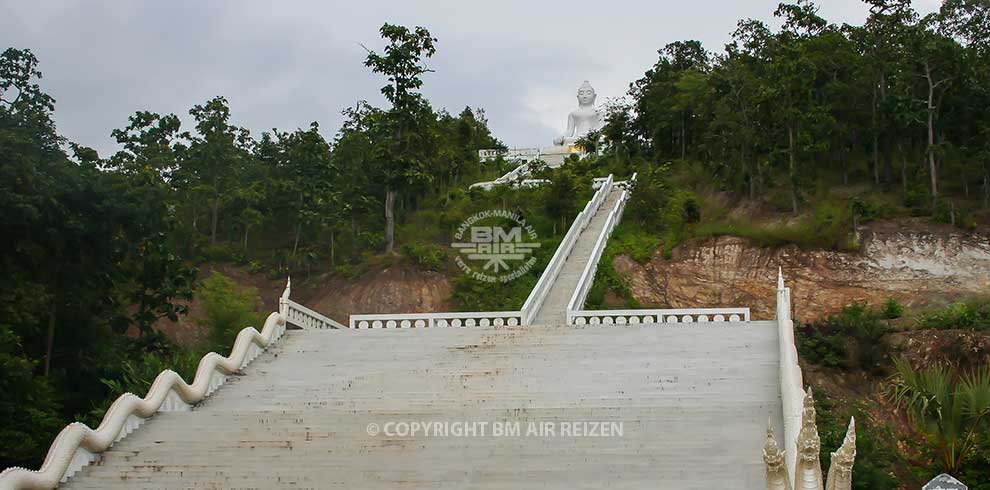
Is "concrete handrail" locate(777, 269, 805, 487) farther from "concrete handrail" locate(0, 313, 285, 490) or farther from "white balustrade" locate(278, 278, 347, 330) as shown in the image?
"white balustrade" locate(278, 278, 347, 330)

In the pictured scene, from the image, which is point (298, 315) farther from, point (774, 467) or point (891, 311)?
point (774, 467)

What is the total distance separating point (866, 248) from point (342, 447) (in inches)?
644

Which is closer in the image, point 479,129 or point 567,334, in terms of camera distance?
point 567,334

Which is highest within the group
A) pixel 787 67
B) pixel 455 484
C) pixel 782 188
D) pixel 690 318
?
pixel 787 67

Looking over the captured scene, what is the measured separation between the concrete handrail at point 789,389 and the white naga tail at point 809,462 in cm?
173

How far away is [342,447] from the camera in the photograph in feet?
41.5

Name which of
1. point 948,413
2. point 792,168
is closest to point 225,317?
point 948,413

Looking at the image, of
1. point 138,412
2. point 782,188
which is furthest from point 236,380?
point 782,188

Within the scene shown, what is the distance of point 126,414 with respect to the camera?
13797 millimetres

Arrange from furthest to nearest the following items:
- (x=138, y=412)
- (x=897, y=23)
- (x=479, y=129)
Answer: (x=479, y=129)
(x=897, y=23)
(x=138, y=412)

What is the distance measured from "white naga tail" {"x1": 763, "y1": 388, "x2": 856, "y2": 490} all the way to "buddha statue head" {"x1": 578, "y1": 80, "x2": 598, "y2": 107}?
43732 mm

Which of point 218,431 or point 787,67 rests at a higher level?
point 787,67

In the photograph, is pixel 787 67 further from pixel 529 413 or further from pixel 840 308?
pixel 529 413

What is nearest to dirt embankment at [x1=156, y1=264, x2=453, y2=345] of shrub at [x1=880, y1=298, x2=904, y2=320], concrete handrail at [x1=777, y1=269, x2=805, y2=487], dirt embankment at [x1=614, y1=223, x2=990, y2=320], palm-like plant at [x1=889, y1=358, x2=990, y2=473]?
dirt embankment at [x1=614, y1=223, x2=990, y2=320]
